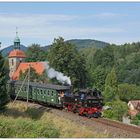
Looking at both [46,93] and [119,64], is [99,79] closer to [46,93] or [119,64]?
[119,64]

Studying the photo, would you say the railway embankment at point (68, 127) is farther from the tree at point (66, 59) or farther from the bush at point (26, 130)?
the tree at point (66, 59)

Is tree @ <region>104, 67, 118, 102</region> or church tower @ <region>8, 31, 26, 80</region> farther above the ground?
church tower @ <region>8, 31, 26, 80</region>

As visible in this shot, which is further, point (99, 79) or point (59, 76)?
point (99, 79)

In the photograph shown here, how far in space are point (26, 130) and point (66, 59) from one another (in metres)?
34.7

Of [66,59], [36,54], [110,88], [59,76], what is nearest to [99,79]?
[110,88]

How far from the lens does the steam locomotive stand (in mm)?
31150

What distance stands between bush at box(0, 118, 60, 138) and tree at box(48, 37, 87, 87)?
110 ft

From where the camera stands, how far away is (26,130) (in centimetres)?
2108

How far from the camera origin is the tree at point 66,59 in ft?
181

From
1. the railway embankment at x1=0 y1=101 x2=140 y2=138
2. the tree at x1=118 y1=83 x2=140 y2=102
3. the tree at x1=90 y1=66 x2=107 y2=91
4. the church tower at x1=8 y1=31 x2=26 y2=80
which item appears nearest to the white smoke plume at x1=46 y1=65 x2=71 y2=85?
the railway embankment at x1=0 y1=101 x2=140 y2=138

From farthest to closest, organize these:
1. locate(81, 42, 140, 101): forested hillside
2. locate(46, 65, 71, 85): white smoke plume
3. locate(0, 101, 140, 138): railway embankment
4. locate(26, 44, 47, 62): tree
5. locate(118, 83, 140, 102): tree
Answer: locate(81, 42, 140, 101): forested hillside, locate(118, 83, 140, 102): tree, locate(26, 44, 47, 62): tree, locate(46, 65, 71, 85): white smoke plume, locate(0, 101, 140, 138): railway embankment

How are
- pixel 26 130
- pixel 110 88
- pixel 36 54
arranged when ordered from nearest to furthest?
pixel 26 130
pixel 110 88
pixel 36 54

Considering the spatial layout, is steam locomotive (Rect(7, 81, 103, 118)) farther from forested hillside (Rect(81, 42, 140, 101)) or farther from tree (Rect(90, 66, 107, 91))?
forested hillside (Rect(81, 42, 140, 101))

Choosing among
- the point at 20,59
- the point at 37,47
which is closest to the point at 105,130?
the point at 37,47
